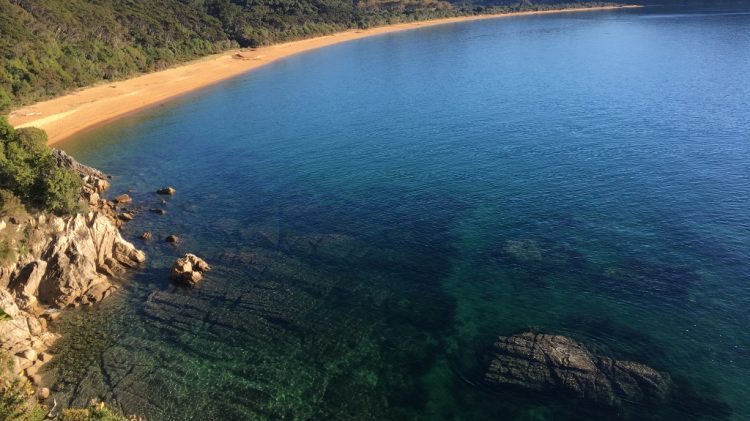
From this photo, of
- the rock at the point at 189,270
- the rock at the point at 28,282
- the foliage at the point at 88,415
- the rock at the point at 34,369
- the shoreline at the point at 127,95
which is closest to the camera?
the foliage at the point at 88,415

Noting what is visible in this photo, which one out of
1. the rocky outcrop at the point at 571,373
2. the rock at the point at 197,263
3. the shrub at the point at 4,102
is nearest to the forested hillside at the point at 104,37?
the shrub at the point at 4,102

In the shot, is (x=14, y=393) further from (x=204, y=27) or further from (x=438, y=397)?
(x=204, y=27)

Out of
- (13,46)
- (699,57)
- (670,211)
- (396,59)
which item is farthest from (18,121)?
(699,57)

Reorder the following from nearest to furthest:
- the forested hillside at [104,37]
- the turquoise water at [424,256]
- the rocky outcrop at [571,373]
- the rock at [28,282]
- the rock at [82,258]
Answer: the rocky outcrop at [571,373]
the turquoise water at [424,256]
the rock at [28,282]
the rock at [82,258]
the forested hillside at [104,37]

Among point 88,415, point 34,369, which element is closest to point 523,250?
point 88,415

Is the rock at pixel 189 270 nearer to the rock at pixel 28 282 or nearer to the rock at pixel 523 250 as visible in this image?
the rock at pixel 28 282

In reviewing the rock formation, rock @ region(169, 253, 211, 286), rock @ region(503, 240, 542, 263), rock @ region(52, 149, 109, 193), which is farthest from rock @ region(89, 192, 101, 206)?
rock @ region(503, 240, 542, 263)
